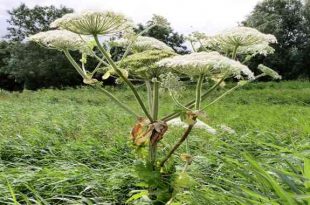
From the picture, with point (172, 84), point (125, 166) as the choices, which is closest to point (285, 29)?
point (125, 166)

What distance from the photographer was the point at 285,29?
118 feet

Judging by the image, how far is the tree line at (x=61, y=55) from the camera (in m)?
34.1

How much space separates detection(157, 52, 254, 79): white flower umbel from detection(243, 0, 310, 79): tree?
1267 inches

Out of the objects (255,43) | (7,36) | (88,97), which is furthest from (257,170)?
(7,36)

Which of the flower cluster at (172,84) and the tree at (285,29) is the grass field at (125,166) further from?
the tree at (285,29)

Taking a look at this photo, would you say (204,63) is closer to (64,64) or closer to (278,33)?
(278,33)

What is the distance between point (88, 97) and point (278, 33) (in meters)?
17.8

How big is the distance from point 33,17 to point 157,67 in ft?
140

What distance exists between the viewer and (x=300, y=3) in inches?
1438

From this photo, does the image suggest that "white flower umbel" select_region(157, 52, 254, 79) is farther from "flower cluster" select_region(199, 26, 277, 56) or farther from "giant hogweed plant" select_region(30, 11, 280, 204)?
"flower cluster" select_region(199, 26, 277, 56)

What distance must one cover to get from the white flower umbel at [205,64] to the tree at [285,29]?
106 ft

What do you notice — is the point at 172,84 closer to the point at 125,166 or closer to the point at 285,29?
Result: the point at 125,166

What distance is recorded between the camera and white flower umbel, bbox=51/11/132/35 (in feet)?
7.03

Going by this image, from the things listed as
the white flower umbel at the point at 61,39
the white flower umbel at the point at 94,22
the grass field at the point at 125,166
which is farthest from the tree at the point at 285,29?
the white flower umbel at the point at 94,22
